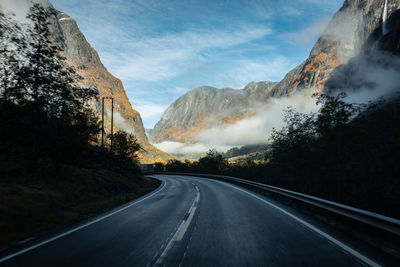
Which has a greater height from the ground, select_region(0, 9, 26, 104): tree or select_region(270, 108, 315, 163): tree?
select_region(0, 9, 26, 104): tree

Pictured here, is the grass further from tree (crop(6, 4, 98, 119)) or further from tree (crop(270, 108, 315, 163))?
tree (crop(270, 108, 315, 163))

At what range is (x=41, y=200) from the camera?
917 centimetres

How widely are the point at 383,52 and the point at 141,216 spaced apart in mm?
201108

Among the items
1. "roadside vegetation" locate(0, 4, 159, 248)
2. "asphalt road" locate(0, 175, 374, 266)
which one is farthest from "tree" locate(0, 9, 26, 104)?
"asphalt road" locate(0, 175, 374, 266)

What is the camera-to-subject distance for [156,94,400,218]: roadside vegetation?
10.7m

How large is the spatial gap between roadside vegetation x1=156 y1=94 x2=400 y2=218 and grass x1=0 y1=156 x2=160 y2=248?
10597mm

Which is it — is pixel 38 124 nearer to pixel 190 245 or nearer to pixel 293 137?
pixel 190 245

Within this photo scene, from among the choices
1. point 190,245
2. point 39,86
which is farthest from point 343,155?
point 39,86

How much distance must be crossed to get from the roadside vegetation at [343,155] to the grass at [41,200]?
10597 mm

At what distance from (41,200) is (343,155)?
19.5 m

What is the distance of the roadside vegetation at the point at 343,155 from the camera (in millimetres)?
10716

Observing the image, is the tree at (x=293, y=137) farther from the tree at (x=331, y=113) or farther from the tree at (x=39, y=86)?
the tree at (x=39, y=86)

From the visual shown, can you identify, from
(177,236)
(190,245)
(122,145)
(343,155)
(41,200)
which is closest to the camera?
(190,245)

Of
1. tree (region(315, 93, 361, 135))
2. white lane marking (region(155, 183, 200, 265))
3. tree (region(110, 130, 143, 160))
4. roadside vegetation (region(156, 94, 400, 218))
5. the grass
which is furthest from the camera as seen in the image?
tree (region(110, 130, 143, 160))
